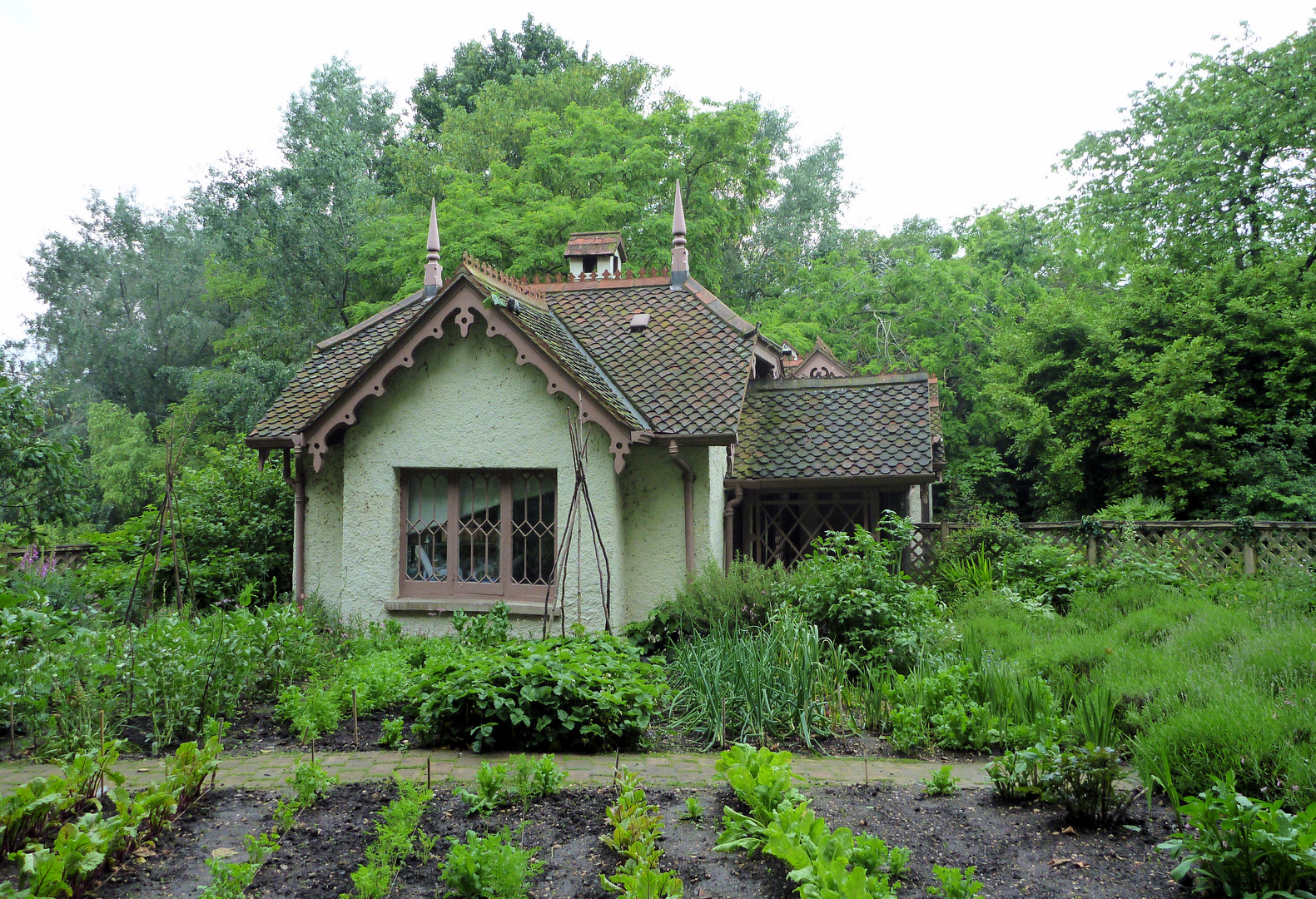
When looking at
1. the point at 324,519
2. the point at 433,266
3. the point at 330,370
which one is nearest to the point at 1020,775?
the point at 324,519

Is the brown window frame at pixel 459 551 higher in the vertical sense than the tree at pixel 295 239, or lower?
lower

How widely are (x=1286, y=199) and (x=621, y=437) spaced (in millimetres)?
17599

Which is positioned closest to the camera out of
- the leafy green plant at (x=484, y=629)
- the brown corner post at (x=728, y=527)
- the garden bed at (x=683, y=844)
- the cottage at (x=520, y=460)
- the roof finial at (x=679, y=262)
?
the garden bed at (x=683, y=844)

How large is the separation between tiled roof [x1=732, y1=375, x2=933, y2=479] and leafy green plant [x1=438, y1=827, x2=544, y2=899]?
8.26 metres

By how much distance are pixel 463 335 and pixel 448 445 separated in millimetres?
1358

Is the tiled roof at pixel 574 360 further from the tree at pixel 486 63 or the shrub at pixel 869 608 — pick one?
the tree at pixel 486 63

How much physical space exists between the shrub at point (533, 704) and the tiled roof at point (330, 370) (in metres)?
5.11

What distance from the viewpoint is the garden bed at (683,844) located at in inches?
136

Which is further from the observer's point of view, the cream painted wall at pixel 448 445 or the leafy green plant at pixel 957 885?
the cream painted wall at pixel 448 445

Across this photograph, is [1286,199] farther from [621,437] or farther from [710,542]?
[621,437]

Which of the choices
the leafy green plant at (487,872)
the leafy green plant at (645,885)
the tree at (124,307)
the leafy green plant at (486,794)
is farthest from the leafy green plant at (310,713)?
the tree at (124,307)

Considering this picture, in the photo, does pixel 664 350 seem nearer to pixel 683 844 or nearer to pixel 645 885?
pixel 683 844

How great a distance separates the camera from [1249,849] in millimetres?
3113

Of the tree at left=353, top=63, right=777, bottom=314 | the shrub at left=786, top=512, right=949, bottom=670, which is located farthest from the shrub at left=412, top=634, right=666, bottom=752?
the tree at left=353, top=63, right=777, bottom=314
